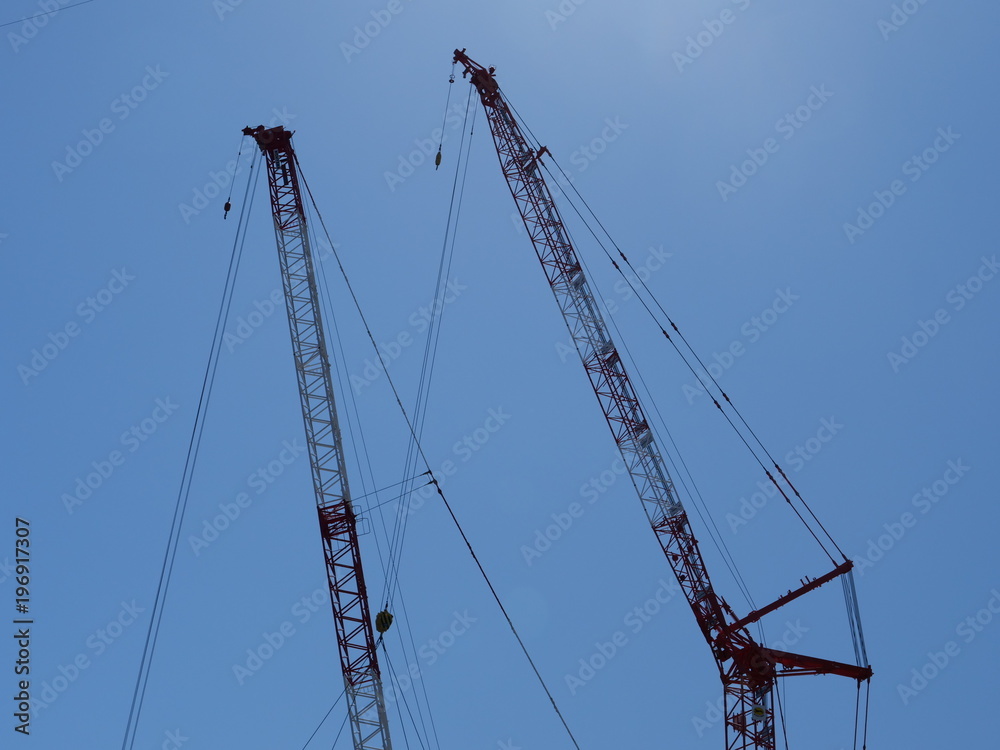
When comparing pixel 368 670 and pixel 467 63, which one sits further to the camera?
pixel 467 63

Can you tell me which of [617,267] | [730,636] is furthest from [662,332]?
[730,636]

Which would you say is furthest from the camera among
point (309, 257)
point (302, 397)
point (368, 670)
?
point (309, 257)

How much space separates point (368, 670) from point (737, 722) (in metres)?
21.7

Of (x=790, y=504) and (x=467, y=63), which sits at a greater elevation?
(x=467, y=63)

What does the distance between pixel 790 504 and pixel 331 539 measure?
2861cm

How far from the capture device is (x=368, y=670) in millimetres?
46438

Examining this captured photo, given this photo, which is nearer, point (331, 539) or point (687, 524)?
point (331, 539)

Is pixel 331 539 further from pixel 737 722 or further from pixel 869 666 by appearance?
pixel 869 666

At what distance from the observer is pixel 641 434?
57.6 meters

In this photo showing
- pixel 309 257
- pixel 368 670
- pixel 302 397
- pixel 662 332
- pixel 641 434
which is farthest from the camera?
pixel 662 332

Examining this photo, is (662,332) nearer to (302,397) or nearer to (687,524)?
(687,524)

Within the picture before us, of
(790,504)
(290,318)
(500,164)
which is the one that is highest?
(500,164)

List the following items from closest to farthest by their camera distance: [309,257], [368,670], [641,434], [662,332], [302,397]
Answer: [368,670] < [302,397] < [309,257] < [641,434] < [662,332]

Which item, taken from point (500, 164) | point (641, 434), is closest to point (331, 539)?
point (641, 434)
